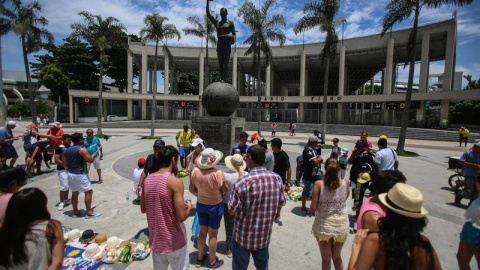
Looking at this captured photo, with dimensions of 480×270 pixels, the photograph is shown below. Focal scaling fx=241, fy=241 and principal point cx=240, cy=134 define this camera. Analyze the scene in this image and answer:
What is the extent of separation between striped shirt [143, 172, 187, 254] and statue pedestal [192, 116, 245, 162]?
253 inches

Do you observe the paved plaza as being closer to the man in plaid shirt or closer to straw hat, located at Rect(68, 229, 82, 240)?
straw hat, located at Rect(68, 229, 82, 240)

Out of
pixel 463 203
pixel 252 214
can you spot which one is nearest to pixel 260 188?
pixel 252 214

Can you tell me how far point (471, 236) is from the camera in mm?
2801

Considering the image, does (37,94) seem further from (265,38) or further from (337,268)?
(337,268)

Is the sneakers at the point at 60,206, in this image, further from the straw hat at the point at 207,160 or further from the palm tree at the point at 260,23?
the palm tree at the point at 260,23

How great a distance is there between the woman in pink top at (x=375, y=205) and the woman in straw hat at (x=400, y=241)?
1.75 feet

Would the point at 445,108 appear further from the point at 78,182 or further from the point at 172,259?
the point at 78,182

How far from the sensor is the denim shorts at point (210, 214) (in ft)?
11.1

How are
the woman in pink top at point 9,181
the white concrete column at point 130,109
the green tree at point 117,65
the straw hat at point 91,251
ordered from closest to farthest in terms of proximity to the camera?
the woman in pink top at point 9,181, the straw hat at point 91,251, the white concrete column at point 130,109, the green tree at point 117,65

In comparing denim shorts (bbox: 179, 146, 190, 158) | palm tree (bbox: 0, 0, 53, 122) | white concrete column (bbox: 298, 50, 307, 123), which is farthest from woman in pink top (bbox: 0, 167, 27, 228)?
white concrete column (bbox: 298, 50, 307, 123)

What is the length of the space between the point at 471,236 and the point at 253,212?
2568 millimetres

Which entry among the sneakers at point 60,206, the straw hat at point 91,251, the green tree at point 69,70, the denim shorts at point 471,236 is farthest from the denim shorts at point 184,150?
the green tree at point 69,70

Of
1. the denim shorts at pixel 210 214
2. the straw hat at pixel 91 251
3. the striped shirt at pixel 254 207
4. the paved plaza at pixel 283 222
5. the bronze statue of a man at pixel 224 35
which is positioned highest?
the bronze statue of a man at pixel 224 35

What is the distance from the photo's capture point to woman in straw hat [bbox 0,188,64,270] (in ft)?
5.90
